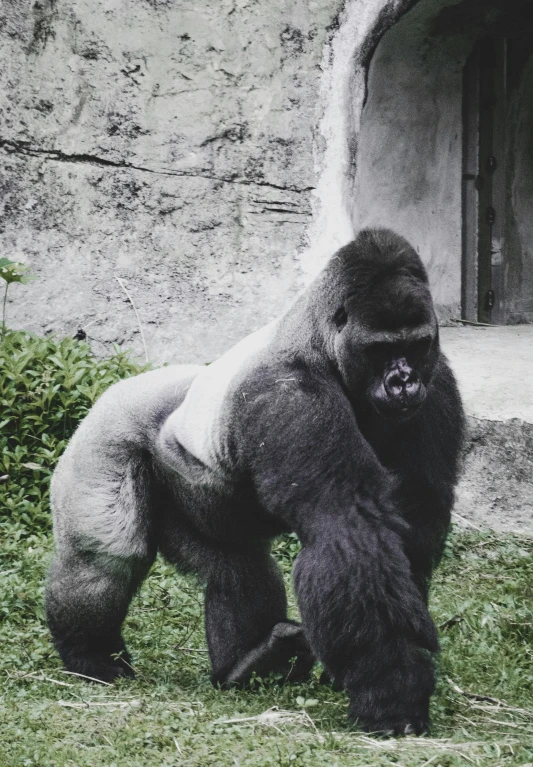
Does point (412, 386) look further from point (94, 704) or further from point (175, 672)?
point (175, 672)

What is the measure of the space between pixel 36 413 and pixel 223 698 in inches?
94.9

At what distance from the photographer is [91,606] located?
3.57 m

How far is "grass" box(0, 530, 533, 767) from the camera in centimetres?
268

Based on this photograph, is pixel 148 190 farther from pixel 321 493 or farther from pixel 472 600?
pixel 321 493

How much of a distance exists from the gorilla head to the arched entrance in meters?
3.66

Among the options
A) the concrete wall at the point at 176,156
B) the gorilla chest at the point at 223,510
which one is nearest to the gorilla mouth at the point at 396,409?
the gorilla chest at the point at 223,510

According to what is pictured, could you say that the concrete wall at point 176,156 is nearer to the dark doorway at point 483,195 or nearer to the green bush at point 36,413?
the green bush at point 36,413

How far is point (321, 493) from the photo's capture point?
9.60 feet

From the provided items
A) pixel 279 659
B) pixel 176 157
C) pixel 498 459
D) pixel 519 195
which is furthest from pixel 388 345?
pixel 519 195

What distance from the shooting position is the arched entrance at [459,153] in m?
7.00

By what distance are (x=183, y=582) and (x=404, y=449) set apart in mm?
1789

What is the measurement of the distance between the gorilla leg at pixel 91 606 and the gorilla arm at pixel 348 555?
2.63 ft

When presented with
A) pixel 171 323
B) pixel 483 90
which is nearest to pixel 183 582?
pixel 171 323

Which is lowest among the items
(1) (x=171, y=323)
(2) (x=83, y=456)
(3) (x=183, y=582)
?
(3) (x=183, y=582)
